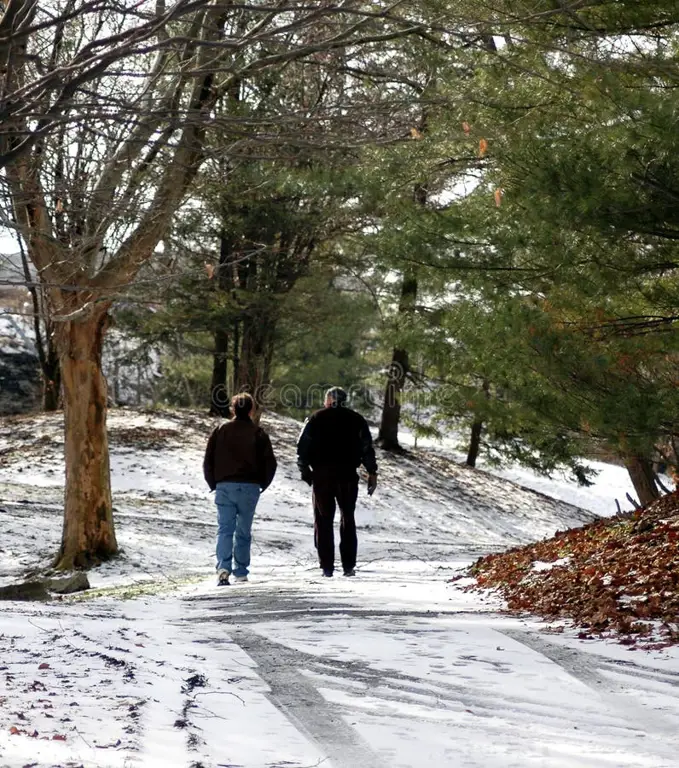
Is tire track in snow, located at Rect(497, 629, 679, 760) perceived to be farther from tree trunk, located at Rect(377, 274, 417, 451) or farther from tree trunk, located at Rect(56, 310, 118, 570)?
tree trunk, located at Rect(377, 274, 417, 451)

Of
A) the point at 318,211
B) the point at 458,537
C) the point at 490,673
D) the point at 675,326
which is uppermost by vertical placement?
the point at 318,211

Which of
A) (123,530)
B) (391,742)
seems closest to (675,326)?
(391,742)

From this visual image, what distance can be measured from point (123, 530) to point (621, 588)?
8907mm

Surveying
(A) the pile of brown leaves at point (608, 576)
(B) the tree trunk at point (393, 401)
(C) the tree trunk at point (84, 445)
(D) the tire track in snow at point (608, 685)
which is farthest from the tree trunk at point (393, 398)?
(D) the tire track in snow at point (608, 685)

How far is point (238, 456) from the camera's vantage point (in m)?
10.6

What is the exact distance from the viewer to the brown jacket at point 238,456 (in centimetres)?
1061

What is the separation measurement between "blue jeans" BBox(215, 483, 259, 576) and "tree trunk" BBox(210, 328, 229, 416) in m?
14.2

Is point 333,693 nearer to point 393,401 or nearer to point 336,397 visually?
point 336,397

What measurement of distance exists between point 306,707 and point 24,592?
201 inches

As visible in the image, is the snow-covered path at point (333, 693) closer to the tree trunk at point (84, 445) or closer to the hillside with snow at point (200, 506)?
the tree trunk at point (84, 445)

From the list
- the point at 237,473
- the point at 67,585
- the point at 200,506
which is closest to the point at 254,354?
the point at 200,506

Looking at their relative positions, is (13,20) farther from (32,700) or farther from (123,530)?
(123,530)

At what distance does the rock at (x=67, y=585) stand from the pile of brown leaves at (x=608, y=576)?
4.03 metres

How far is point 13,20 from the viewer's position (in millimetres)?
5336
